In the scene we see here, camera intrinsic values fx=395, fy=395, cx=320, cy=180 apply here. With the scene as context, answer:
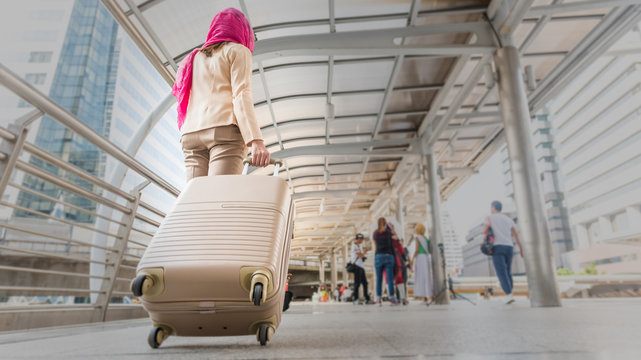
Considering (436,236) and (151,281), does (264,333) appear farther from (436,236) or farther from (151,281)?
(436,236)

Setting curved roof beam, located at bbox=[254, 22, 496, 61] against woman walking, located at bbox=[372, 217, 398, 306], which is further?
woman walking, located at bbox=[372, 217, 398, 306]

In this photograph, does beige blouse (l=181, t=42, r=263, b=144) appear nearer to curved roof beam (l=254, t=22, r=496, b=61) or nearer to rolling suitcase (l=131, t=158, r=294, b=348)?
rolling suitcase (l=131, t=158, r=294, b=348)

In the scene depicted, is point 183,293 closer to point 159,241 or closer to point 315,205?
point 159,241

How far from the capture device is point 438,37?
26.0ft

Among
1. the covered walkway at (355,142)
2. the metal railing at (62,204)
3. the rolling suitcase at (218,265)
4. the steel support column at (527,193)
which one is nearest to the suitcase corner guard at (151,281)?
the rolling suitcase at (218,265)

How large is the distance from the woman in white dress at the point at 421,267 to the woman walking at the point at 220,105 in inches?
297

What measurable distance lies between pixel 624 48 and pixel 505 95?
174 inches

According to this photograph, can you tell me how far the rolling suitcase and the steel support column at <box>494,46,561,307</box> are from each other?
5.19 metres

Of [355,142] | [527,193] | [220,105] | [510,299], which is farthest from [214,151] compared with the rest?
[355,142]

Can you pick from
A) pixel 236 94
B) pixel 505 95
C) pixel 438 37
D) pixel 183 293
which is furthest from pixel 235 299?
pixel 438 37

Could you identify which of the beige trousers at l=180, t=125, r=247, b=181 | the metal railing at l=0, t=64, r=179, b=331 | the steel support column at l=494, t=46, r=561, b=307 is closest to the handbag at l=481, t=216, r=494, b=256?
the steel support column at l=494, t=46, r=561, b=307

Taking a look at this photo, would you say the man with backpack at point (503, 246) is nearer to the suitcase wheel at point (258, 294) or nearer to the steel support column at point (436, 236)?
the steel support column at point (436, 236)

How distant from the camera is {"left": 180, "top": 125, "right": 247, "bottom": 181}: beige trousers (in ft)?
6.91

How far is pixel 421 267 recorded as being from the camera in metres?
9.22
